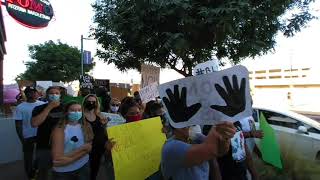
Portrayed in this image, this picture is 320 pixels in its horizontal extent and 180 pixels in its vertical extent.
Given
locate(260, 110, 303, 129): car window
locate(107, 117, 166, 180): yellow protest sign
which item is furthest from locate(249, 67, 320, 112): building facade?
locate(107, 117, 166, 180): yellow protest sign

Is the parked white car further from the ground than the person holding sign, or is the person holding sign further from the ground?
the person holding sign

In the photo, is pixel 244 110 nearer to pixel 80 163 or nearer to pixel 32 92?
pixel 80 163

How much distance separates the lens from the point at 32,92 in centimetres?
768

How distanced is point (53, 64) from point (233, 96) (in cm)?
5245

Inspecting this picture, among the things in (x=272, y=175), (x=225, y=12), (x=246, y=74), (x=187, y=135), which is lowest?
(x=272, y=175)

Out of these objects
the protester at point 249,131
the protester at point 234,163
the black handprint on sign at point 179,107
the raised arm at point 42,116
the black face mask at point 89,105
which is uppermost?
the black handprint on sign at point 179,107

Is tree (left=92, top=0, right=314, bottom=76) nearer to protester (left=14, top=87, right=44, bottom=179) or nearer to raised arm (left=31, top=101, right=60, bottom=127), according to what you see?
protester (left=14, top=87, right=44, bottom=179)

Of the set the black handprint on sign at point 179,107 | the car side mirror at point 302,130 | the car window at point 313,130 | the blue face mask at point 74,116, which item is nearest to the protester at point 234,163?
the blue face mask at point 74,116

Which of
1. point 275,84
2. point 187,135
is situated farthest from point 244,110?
point 275,84

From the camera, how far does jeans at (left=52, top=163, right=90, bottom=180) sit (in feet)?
15.4

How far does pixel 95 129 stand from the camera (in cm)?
580

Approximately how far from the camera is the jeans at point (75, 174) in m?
4.71

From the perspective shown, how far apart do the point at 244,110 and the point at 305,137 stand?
8439mm

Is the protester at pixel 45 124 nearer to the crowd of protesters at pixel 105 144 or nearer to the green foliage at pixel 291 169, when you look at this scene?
the crowd of protesters at pixel 105 144
